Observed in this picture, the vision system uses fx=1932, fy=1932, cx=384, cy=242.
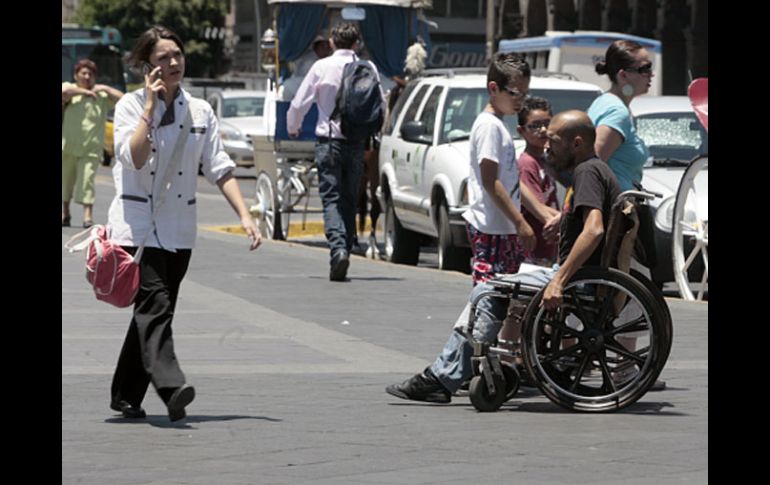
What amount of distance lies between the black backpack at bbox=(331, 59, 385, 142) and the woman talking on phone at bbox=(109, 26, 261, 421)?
672 centimetres

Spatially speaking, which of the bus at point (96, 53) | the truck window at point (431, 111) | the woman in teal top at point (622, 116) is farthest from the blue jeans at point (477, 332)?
the bus at point (96, 53)

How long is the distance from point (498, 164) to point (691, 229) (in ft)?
18.7

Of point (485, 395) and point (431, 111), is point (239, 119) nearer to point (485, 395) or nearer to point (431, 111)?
point (431, 111)

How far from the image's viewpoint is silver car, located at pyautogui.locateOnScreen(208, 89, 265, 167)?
39000mm

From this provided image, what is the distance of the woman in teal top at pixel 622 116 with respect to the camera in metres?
9.17

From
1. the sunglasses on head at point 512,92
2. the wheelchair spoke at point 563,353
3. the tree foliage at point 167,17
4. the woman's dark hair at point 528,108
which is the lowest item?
the tree foliage at point 167,17

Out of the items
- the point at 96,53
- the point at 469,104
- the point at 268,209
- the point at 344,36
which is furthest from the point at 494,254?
the point at 96,53

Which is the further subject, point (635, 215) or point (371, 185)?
point (371, 185)

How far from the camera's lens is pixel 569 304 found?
846cm

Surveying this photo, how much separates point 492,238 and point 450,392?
81 cm

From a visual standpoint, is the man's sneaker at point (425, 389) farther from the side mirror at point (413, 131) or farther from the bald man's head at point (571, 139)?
the side mirror at point (413, 131)
